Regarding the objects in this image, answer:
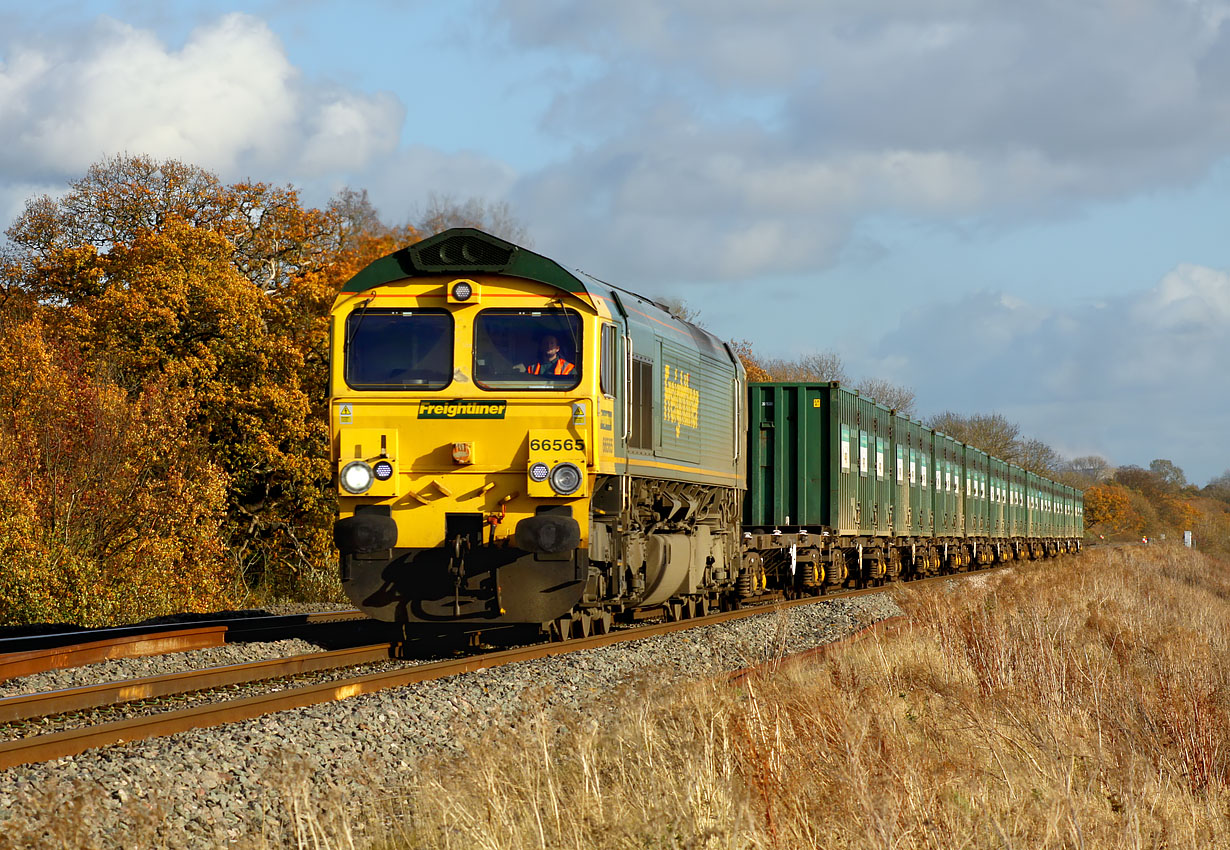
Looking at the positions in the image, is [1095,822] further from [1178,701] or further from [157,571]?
[157,571]

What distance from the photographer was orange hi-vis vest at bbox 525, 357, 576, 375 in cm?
1204

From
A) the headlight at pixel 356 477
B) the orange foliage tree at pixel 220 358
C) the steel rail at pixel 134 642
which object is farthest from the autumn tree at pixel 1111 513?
the headlight at pixel 356 477

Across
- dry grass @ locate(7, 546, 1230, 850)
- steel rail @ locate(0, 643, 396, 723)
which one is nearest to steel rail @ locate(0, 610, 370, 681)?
steel rail @ locate(0, 643, 396, 723)

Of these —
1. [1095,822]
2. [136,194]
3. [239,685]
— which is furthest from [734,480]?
[136,194]

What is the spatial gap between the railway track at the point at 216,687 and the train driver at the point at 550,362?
2.60m

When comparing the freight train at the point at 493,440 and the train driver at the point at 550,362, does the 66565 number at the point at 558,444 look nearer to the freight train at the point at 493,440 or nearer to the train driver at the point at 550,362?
the freight train at the point at 493,440

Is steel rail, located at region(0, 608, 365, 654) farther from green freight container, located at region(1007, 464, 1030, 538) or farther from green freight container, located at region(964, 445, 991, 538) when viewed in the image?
green freight container, located at region(1007, 464, 1030, 538)

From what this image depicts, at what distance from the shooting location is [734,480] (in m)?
17.8

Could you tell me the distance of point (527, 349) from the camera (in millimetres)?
12164

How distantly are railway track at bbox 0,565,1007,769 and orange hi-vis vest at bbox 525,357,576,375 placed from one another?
8.51 feet

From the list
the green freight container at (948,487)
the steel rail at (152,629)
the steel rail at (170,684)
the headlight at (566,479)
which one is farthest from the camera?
the green freight container at (948,487)

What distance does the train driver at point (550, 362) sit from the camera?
39.5 ft

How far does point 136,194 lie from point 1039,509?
121ft

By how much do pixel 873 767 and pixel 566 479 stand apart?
20.6 feet
